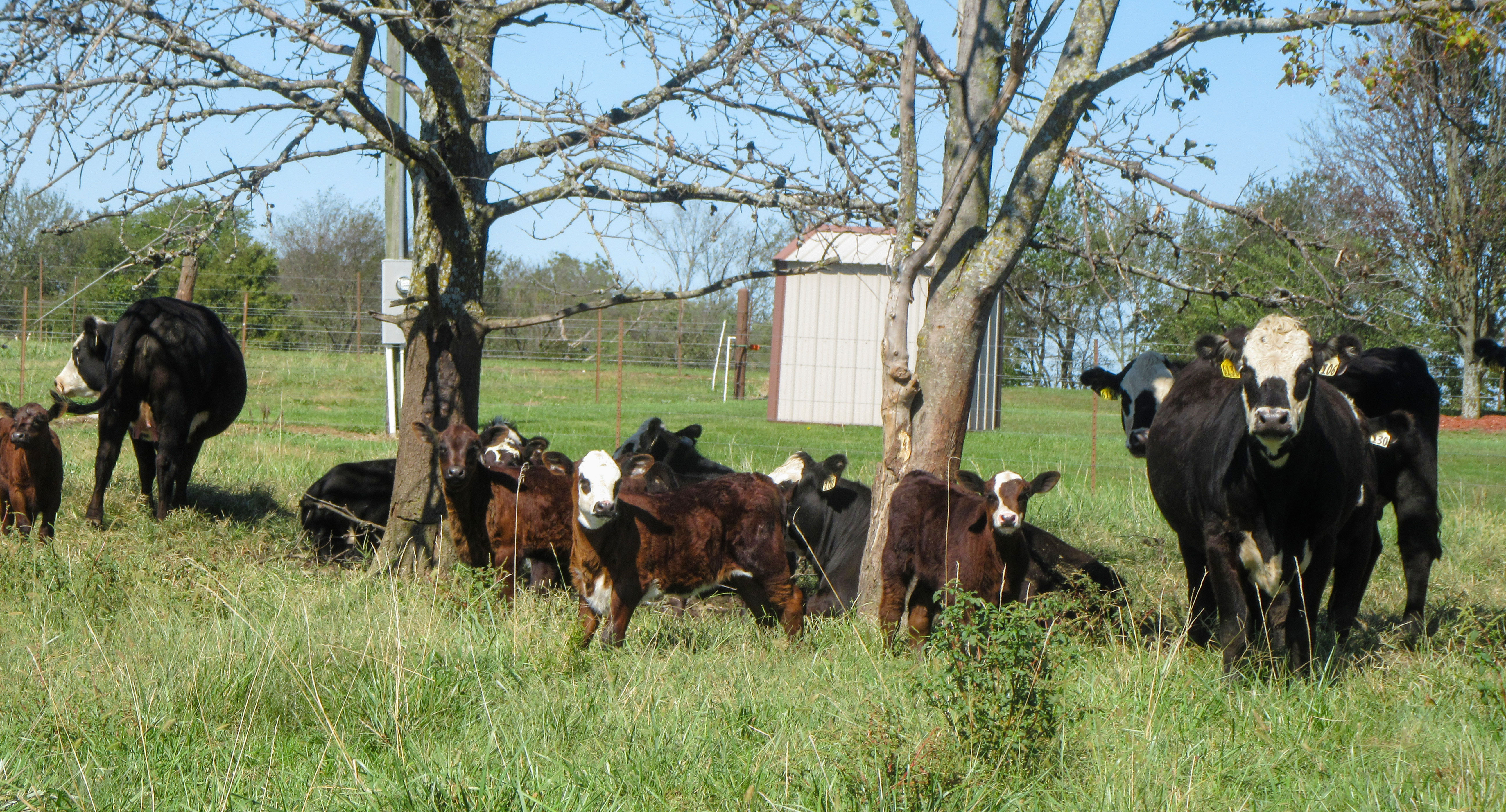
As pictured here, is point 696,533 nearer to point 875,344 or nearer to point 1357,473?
point 1357,473

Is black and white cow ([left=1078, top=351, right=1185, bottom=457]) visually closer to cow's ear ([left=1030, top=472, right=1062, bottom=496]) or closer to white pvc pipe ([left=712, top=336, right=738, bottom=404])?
cow's ear ([left=1030, top=472, right=1062, bottom=496])

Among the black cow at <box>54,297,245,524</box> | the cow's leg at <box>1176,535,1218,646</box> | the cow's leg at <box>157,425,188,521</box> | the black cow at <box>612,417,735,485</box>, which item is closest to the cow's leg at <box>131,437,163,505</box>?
the black cow at <box>54,297,245,524</box>

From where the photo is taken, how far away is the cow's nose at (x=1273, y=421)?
15.5 ft

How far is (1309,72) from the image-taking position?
560 cm

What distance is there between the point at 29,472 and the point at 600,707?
205 inches

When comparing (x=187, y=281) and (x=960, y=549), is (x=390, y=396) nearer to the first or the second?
(x=187, y=281)

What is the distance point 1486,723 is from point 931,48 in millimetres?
3781

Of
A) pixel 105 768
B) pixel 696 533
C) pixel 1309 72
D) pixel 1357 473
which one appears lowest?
pixel 105 768

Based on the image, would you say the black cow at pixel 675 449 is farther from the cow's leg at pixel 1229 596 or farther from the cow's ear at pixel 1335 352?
the cow's ear at pixel 1335 352

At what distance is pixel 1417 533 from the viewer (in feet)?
23.0

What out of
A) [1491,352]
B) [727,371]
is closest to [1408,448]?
[1491,352]

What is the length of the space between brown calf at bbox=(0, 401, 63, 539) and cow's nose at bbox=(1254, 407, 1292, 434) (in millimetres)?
6971

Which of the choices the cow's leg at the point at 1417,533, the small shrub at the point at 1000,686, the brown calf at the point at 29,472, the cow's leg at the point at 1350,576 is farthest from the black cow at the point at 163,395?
the cow's leg at the point at 1417,533

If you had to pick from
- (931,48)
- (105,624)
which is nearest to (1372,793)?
(931,48)
